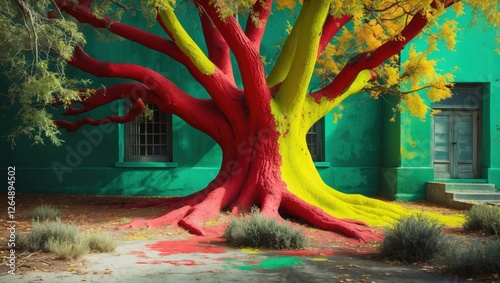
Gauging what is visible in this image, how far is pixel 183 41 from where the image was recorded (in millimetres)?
12164

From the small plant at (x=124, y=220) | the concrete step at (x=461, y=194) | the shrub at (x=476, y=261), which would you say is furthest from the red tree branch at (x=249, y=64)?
the concrete step at (x=461, y=194)

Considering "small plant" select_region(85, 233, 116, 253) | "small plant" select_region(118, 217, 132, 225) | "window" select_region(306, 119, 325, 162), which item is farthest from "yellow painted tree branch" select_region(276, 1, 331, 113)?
"window" select_region(306, 119, 325, 162)

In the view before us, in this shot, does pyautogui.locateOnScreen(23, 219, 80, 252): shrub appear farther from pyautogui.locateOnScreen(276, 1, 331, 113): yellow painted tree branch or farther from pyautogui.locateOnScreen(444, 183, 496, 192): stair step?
pyautogui.locateOnScreen(444, 183, 496, 192): stair step

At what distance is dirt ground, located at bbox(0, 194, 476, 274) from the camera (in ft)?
23.9

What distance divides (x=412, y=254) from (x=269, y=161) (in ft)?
15.9

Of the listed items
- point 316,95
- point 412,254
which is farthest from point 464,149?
point 412,254

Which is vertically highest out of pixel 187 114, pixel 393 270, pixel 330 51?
pixel 330 51

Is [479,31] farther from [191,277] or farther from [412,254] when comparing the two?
[191,277]

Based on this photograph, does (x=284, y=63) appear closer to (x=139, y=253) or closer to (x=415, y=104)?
(x=415, y=104)

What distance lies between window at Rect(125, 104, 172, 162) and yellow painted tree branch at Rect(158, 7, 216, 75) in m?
A: 5.63

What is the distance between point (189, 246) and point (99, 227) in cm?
229

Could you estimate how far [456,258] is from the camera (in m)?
7.14

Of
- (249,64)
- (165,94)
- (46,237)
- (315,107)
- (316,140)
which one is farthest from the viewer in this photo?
(316,140)

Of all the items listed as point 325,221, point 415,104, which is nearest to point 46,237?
point 325,221
